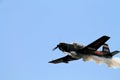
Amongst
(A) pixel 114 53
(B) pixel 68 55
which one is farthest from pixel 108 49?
(B) pixel 68 55

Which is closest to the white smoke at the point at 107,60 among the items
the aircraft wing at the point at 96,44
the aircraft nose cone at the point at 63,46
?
the aircraft wing at the point at 96,44

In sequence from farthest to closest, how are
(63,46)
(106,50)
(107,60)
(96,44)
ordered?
1. (106,50)
2. (107,60)
3. (63,46)
4. (96,44)

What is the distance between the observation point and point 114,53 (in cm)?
6931

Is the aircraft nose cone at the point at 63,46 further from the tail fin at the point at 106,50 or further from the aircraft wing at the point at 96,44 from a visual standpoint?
the tail fin at the point at 106,50

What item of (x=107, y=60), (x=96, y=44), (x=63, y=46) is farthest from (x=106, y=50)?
(x=63, y=46)

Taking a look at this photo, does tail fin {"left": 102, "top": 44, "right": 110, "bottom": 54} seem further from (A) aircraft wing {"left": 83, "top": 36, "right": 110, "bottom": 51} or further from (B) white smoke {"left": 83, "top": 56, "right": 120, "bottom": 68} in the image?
(A) aircraft wing {"left": 83, "top": 36, "right": 110, "bottom": 51}

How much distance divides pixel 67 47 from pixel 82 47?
2.68 meters

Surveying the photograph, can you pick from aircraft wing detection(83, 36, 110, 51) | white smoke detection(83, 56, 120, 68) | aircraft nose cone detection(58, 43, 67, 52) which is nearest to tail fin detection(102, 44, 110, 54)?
white smoke detection(83, 56, 120, 68)

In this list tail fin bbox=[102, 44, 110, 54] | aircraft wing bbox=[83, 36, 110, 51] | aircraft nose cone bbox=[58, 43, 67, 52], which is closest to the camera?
aircraft wing bbox=[83, 36, 110, 51]

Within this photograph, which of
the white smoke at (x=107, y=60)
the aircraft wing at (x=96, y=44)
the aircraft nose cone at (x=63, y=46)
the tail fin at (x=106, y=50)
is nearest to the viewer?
the aircraft wing at (x=96, y=44)

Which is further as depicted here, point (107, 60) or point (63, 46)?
point (107, 60)

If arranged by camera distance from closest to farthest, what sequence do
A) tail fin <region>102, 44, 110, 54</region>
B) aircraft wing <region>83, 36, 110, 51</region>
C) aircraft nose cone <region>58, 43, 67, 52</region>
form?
aircraft wing <region>83, 36, 110, 51</region>
aircraft nose cone <region>58, 43, 67, 52</region>
tail fin <region>102, 44, 110, 54</region>

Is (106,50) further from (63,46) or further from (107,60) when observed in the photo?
(63,46)

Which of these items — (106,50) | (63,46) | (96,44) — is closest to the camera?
(96,44)
